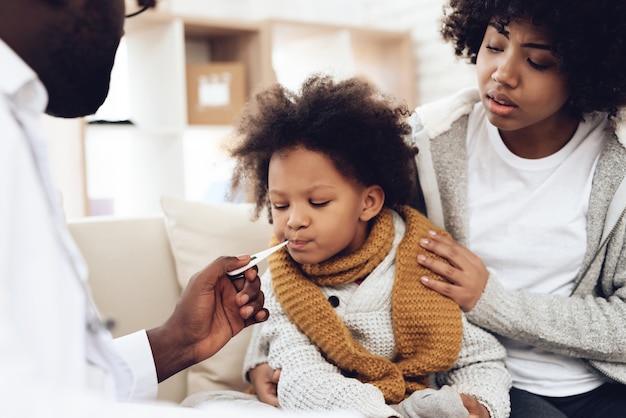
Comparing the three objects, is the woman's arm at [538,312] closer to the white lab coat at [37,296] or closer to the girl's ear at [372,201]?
the girl's ear at [372,201]

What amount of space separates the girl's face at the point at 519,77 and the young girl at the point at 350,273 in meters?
0.21

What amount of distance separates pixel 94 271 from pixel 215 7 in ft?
8.33

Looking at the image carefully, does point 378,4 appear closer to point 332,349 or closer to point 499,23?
point 499,23

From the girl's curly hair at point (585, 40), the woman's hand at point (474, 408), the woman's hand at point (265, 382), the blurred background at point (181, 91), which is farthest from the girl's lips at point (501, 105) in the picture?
the blurred background at point (181, 91)

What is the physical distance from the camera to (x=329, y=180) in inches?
56.3

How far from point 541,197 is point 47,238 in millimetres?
1057

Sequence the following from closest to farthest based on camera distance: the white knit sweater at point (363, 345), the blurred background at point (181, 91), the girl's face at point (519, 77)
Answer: the white knit sweater at point (363, 345)
the girl's face at point (519, 77)
the blurred background at point (181, 91)

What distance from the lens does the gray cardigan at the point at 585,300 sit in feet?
4.66

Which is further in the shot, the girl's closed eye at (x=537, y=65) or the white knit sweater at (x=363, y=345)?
the girl's closed eye at (x=537, y=65)

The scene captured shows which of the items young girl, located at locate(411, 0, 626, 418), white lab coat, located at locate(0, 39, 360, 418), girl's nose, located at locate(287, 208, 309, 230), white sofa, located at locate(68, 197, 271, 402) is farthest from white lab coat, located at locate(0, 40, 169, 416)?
white sofa, located at locate(68, 197, 271, 402)

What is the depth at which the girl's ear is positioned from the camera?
1502mm

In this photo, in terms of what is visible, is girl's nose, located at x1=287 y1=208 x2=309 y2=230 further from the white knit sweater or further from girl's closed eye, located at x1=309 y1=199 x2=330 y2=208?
the white knit sweater

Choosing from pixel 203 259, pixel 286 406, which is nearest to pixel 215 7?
pixel 203 259

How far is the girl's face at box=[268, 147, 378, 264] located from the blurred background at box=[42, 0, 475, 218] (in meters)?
1.59
